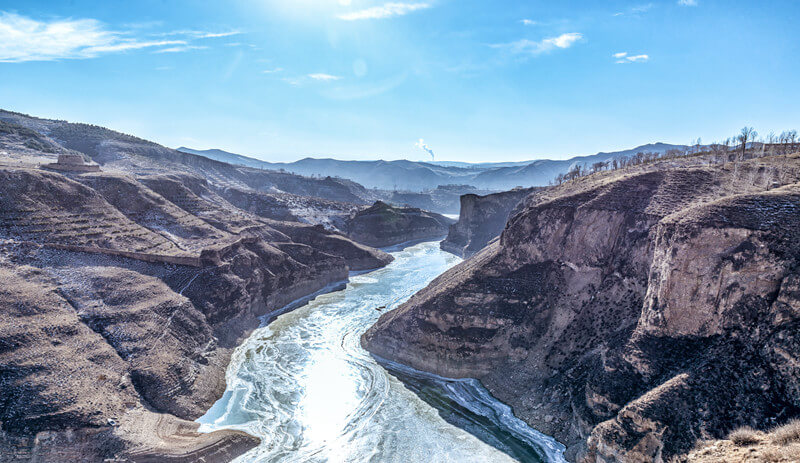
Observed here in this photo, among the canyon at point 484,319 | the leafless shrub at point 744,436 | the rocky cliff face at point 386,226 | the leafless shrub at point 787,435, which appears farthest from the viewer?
the rocky cliff face at point 386,226

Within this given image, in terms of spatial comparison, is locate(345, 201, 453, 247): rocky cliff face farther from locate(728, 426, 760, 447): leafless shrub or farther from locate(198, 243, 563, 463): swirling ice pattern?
locate(728, 426, 760, 447): leafless shrub

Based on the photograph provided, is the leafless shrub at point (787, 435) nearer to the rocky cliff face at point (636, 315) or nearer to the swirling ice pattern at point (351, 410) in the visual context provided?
the rocky cliff face at point (636, 315)

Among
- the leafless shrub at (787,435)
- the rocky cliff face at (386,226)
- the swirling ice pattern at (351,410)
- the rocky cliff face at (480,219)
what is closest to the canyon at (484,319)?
the swirling ice pattern at (351,410)

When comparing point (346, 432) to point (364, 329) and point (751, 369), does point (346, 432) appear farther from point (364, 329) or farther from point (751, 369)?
point (751, 369)

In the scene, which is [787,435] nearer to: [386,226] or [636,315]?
[636,315]

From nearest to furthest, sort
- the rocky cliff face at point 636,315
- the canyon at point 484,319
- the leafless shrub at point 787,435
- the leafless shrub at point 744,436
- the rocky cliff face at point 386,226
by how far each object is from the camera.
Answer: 1. the leafless shrub at point 787,435
2. the leafless shrub at point 744,436
3. the rocky cliff face at point 636,315
4. the canyon at point 484,319
5. the rocky cliff face at point 386,226

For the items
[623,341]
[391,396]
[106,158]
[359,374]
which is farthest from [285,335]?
[106,158]

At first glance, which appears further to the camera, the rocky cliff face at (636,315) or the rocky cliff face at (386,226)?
the rocky cliff face at (386,226)
